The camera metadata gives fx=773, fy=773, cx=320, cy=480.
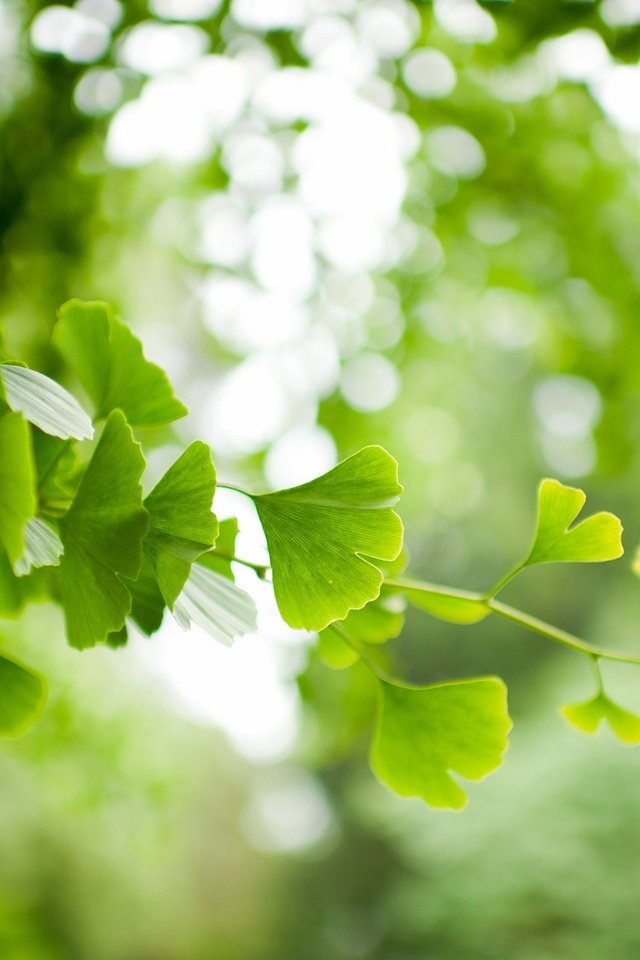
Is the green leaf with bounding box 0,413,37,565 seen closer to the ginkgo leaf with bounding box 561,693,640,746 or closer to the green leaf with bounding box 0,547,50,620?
the green leaf with bounding box 0,547,50,620

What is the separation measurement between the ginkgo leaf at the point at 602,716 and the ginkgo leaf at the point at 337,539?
8 cm

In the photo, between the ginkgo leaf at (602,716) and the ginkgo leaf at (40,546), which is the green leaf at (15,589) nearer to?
the ginkgo leaf at (40,546)

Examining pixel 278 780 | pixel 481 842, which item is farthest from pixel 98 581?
pixel 278 780

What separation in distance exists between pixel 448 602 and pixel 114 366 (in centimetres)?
8

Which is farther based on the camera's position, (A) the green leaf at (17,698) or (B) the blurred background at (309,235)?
(B) the blurred background at (309,235)

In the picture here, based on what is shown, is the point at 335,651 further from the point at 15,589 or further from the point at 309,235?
the point at 309,235

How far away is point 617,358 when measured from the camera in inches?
27.3

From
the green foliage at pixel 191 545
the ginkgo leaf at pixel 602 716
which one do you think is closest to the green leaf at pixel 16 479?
the green foliage at pixel 191 545

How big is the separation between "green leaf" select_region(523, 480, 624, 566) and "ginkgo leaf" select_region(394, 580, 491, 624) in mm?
16

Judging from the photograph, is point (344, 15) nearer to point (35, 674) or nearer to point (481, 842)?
point (35, 674)

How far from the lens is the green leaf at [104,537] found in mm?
110

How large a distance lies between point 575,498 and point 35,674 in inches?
4.1

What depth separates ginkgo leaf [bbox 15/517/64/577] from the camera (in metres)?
0.10

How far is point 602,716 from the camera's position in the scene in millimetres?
172
